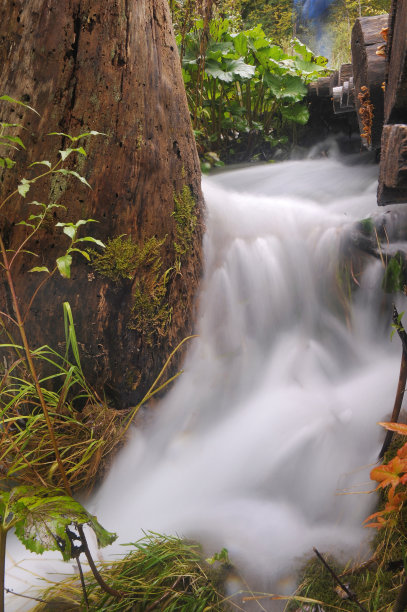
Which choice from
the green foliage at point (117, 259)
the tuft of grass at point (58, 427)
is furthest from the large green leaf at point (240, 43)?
the tuft of grass at point (58, 427)

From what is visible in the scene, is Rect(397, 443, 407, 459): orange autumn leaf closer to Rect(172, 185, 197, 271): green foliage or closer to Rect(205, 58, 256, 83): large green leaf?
Rect(172, 185, 197, 271): green foliage

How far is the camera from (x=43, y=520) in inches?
39.8

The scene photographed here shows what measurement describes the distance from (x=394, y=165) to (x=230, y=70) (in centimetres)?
329

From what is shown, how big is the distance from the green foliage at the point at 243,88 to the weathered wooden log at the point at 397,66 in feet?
8.00

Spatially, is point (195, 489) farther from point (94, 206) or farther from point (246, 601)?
point (94, 206)

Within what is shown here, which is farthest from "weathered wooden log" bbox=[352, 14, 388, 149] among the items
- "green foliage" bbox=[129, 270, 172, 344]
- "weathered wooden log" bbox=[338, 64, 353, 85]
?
"green foliage" bbox=[129, 270, 172, 344]

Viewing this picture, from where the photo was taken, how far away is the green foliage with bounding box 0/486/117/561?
3.19 feet

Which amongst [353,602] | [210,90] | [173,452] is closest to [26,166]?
[173,452]

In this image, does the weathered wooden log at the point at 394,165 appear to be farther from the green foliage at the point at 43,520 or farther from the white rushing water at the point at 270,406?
the green foliage at the point at 43,520

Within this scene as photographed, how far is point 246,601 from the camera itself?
1249 mm

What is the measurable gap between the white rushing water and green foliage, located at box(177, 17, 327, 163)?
1909 millimetres

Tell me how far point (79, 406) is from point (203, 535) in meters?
0.81

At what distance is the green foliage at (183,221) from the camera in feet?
7.30

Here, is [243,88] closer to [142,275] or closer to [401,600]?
[142,275]
